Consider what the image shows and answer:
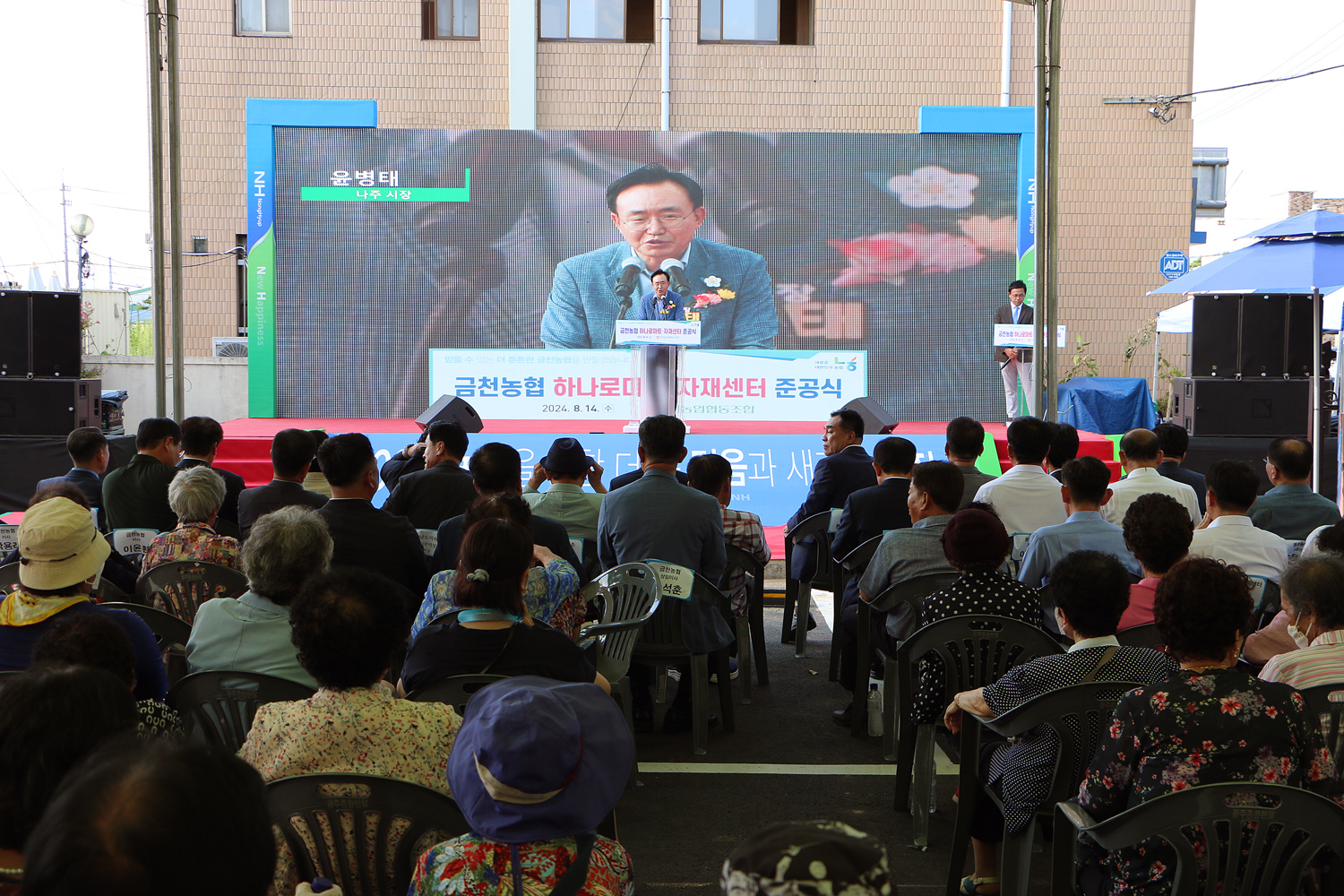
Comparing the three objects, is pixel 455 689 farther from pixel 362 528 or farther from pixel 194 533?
pixel 194 533

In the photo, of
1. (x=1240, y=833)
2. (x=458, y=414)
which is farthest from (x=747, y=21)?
(x=1240, y=833)

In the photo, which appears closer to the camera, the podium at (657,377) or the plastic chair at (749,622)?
the plastic chair at (749,622)

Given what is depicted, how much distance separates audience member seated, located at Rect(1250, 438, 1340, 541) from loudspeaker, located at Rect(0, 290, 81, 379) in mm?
6906

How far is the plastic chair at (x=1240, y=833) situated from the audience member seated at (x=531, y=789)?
0.86 metres

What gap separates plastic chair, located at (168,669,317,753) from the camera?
84.0 inches

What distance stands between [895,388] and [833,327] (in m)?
0.90

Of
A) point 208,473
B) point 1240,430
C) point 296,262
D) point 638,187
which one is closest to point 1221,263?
point 1240,430

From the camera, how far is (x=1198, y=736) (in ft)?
5.75

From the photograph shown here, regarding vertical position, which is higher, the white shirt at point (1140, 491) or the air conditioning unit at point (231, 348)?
the air conditioning unit at point (231, 348)

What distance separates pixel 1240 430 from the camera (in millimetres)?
7266

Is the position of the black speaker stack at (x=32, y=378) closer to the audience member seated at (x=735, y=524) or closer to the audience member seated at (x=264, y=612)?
the audience member seated at (x=735, y=524)

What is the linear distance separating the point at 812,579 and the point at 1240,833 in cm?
302

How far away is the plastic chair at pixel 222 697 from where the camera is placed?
2135mm

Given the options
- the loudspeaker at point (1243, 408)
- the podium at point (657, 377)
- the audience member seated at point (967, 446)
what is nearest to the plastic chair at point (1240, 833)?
the audience member seated at point (967, 446)
